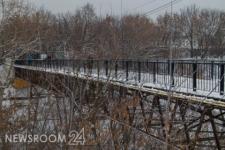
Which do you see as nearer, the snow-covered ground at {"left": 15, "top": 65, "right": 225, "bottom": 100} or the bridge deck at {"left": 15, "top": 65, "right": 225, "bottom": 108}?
the bridge deck at {"left": 15, "top": 65, "right": 225, "bottom": 108}

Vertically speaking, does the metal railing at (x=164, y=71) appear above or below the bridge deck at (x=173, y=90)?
above

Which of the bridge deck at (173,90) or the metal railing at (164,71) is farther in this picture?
the metal railing at (164,71)

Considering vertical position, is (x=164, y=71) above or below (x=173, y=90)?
above

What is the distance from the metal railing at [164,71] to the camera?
10.8 metres

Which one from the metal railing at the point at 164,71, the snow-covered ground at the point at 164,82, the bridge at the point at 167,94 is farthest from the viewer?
the metal railing at the point at 164,71

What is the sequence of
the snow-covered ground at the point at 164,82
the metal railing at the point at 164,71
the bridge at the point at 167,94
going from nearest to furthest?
the bridge at the point at 167,94 → the snow-covered ground at the point at 164,82 → the metal railing at the point at 164,71

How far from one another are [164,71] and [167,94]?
11.3ft

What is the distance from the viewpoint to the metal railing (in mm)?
10844

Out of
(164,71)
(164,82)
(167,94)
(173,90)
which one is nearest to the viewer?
(167,94)

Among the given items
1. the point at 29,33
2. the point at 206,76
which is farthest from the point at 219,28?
the point at 206,76

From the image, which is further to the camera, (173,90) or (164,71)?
(164,71)

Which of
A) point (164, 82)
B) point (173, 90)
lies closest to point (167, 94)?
point (173, 90)

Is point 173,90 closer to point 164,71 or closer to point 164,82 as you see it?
point 164,82

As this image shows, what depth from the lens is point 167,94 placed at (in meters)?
10.3
